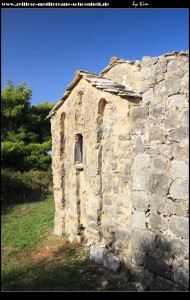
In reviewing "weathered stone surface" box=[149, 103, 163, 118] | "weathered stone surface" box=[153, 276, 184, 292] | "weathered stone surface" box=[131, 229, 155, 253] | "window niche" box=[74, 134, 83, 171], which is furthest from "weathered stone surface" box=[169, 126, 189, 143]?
"window niche" box=[74, 134, 83, 171]

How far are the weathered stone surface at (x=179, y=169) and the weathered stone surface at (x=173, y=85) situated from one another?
45.0 inches

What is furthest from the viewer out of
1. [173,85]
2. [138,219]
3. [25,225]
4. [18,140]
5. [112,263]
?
[25,225]

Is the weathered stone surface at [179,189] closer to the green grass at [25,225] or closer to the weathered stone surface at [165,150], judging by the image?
the weathered stone surface at [165,150]

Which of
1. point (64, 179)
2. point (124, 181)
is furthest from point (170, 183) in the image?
point (64, 179)

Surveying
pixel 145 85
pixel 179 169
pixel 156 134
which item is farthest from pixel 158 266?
pixel 145 85

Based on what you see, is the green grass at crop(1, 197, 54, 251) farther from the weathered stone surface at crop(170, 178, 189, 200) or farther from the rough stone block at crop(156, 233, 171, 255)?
the weathered stone surface at crop(170, 178, 189, 200)

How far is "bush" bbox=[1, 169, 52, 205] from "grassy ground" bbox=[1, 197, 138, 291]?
40 cm

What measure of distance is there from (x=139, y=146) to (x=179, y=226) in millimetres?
1620

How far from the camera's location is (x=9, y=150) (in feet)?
21.0

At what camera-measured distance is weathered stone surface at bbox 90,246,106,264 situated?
718cm

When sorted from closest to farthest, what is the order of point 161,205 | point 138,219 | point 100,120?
1. point 161,205
2. point 138,219
3. point 100,120

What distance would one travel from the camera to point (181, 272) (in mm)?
4996

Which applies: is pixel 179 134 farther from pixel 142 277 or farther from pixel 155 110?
pixel 142 277

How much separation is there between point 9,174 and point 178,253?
3.96 metres
